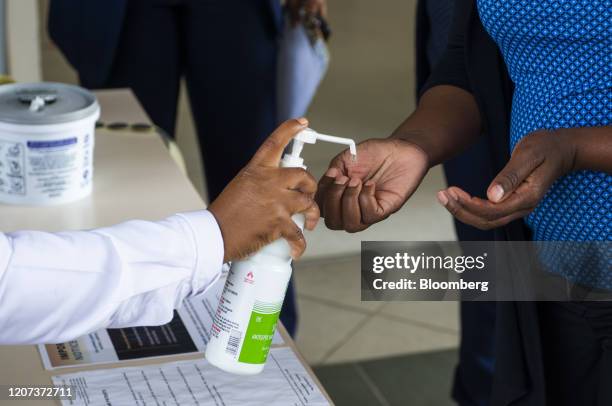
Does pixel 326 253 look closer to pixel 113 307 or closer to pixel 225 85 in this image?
pixel 225 85

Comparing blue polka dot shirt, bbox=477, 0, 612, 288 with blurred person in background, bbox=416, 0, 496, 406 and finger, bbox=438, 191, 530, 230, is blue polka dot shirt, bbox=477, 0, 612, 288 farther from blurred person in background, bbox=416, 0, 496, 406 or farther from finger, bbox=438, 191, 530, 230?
blurred person in background, bbox=416, 0, 496, 406

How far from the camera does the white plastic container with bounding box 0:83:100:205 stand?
1400 mm

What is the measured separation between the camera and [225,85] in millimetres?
2293

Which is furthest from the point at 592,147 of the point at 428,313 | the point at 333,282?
the point at 333,282

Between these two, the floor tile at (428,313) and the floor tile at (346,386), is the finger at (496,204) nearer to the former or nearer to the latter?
the floor tile at (346,386)

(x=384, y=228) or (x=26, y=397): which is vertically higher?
(x=26, y=397)

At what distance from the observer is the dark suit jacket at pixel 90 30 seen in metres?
2.14

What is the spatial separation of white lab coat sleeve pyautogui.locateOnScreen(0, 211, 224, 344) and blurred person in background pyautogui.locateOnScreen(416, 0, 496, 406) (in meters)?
0.81

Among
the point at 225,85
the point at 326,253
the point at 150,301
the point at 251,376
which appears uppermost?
the point at 150,301

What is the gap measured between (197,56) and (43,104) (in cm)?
85

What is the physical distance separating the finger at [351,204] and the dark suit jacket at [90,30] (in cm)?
111

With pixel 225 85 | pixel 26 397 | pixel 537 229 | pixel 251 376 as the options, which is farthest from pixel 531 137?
pixel 225 85

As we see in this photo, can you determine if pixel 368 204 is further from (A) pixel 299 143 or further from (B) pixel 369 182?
(A) pixel 299 143

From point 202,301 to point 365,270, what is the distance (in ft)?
0.75
